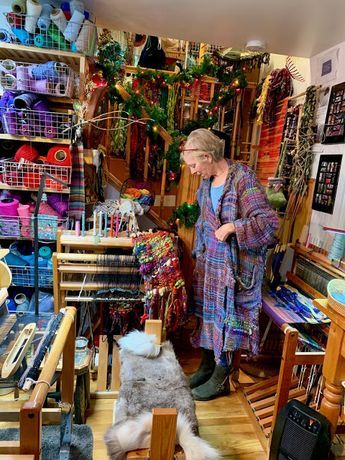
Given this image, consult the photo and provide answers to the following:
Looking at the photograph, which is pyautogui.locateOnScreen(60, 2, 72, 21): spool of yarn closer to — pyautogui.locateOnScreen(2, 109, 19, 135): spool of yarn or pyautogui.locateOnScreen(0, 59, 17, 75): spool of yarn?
pyautogui.locateOnScreen(0, 59, 17, 75): spool of yarn

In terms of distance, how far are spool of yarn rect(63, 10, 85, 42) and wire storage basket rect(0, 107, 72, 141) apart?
0.44 meters

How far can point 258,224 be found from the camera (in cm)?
170

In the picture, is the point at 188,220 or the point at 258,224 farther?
the point at 188,220

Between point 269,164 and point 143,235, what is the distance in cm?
164

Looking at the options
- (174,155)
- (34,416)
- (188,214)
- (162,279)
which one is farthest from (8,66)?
(34,416)

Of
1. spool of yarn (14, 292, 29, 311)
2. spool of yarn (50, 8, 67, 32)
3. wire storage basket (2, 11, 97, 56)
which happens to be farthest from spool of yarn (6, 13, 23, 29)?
spool of yarn (14, 292, 29, 311)

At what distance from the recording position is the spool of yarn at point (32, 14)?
1.92 meters

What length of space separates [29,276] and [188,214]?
44.9 inches

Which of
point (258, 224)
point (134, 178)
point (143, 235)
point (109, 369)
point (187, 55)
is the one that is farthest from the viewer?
point (187, 55)

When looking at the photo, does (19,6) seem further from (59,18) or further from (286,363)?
(286,363)

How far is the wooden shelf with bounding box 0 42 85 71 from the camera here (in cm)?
207

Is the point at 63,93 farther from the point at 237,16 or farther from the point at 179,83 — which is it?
the point at 179,83

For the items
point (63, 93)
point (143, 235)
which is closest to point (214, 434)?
point (143, 235)

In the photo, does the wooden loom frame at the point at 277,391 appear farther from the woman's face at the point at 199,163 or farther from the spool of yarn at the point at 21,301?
the spool of yarn at the point at 21,301
